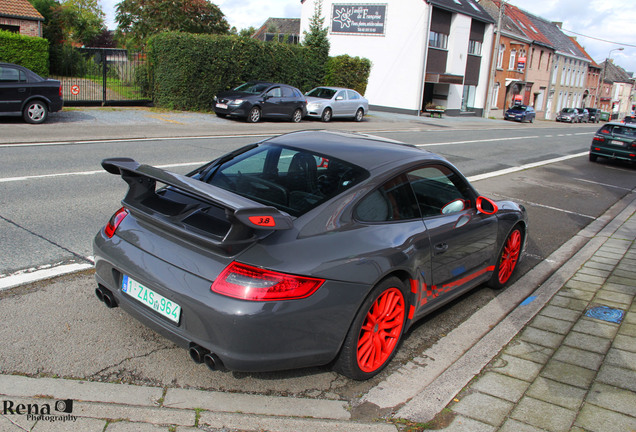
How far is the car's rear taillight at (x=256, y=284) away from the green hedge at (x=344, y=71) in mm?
30506

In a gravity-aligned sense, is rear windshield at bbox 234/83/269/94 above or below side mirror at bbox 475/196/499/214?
above

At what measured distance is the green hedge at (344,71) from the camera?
32.4 metres

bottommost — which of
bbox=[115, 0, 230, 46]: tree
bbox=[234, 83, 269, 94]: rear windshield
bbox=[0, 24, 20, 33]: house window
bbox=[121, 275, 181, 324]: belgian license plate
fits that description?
bbox=[121, 275, 181, 324]: belgian license plate

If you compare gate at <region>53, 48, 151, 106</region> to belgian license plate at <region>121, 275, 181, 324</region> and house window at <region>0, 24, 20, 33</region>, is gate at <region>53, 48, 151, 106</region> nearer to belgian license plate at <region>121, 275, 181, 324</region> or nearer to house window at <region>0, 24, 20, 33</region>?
house window at <region>0, 24, 20, 33</region>

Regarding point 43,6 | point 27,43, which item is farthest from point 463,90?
point 43,6

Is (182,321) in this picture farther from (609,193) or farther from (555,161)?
(555,161)

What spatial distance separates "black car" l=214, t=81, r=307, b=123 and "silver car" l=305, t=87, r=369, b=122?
132cm

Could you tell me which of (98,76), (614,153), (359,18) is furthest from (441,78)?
(98,76)

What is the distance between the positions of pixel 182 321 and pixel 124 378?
22.3 inches

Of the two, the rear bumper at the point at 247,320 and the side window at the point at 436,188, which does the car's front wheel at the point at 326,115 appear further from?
the rear bumper at the point at 247,320

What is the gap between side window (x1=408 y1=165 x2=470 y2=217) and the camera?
13.0 feet

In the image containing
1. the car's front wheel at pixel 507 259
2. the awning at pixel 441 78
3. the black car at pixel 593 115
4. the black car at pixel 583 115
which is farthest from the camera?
the black car at pixel 593 115

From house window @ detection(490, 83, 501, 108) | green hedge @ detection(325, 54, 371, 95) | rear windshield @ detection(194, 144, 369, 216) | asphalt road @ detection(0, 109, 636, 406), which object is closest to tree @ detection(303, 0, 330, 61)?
green hedge @ detection(325, 54, 371, 95)

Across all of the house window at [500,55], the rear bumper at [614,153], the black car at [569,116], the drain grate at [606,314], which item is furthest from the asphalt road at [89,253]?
the black car at [569,116]
